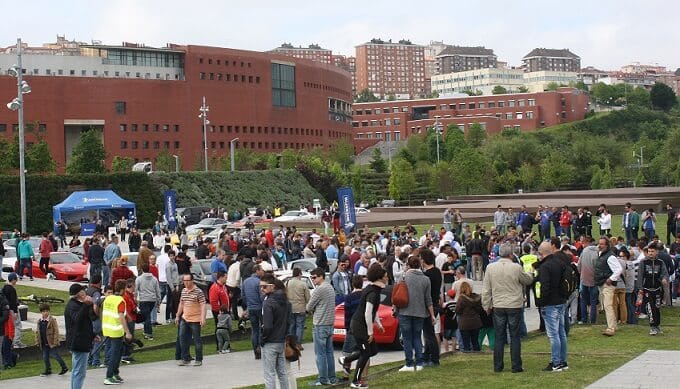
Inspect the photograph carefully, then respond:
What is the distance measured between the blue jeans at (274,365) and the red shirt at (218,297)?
529 cm

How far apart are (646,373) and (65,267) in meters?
22.3

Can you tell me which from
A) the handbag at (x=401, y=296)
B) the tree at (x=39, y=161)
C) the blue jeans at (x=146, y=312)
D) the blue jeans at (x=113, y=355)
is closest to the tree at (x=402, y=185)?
the tree at (x=39, y=161)

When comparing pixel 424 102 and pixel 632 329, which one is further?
pixel 424 102

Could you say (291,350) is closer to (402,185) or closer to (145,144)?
(402,185)

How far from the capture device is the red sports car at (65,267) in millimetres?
30188

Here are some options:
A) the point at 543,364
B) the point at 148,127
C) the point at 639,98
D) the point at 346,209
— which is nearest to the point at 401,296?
the point at 543,364

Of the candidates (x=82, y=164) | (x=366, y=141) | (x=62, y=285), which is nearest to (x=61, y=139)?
(x=82, y=164)

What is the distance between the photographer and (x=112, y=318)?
13.9 m

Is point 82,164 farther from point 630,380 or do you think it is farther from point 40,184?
point 630,380

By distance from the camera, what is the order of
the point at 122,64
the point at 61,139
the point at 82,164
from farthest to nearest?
the point at 122,64 → the point at 61,139 → the point at 82,164

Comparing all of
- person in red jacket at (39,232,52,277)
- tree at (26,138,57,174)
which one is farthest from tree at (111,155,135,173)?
person in red jacket at (39,232,52,277)

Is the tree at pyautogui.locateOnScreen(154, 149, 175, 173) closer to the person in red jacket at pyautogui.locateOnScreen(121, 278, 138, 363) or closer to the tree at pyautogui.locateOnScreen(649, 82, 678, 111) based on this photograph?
the person in red jacket at pyautogui.locateOnScreen(121, 278, 138, 363)

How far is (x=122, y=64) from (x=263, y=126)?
59.6 ft

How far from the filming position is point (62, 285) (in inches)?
1087
